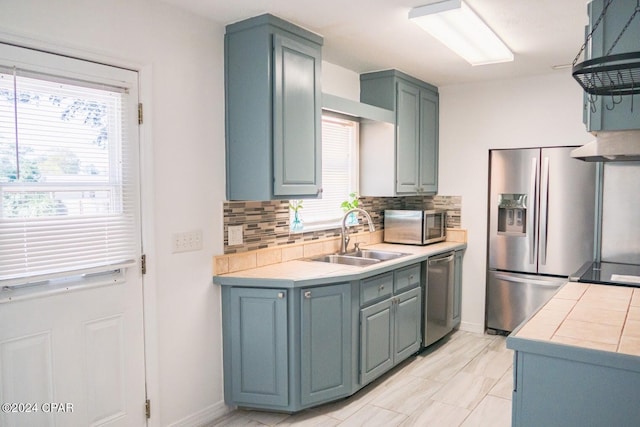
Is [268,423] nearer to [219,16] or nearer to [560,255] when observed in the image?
[219,16]

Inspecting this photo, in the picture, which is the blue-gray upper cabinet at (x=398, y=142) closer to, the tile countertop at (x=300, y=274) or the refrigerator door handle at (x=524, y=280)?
the tile countertop at (x=300, y=274)

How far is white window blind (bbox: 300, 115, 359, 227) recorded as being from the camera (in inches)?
148

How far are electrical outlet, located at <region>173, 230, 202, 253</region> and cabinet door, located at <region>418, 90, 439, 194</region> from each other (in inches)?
95.2

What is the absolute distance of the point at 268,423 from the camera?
2.76m

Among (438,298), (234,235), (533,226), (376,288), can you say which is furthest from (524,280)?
(234,235)

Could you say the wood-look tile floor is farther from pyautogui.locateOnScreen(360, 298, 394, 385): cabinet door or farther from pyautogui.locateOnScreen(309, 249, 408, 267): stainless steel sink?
pyautogui.locateOnScreen(309, 249, 408, 267): stainless steel sink

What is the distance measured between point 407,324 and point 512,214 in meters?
1.56

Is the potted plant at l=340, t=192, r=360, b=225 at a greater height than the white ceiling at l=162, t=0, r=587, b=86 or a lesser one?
lesser

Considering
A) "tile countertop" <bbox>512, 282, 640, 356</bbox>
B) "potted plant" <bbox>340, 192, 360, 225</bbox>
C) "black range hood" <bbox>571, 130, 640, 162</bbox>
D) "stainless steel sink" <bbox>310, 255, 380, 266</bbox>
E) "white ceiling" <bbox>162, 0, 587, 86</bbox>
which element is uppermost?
"white ceiling" <bbox>162, 0, 587, 86</bbox>

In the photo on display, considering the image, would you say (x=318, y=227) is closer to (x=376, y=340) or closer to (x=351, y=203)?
(x=351, y=203)

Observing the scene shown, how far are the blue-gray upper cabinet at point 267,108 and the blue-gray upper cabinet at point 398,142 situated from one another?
3.89 ft

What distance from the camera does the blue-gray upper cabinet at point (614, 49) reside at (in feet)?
6.91

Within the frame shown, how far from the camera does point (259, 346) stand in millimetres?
2791

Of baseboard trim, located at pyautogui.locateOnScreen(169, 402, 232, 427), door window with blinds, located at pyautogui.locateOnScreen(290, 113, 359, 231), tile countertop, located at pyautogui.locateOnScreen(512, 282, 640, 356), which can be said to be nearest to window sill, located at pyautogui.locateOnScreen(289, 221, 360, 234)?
door window with blinds, located at pyautogui.locateOnScreen(290, 113, 359, 231)
